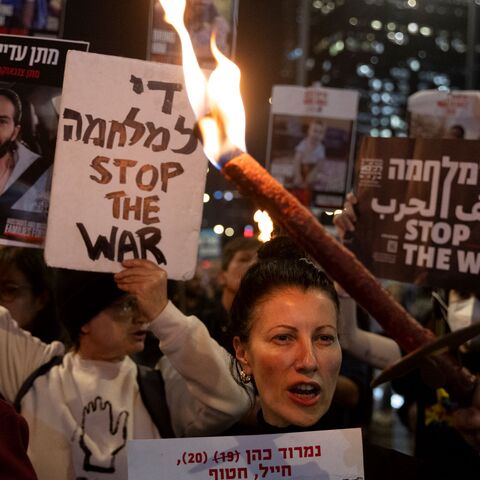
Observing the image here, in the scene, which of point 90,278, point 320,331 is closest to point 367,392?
point 90,278

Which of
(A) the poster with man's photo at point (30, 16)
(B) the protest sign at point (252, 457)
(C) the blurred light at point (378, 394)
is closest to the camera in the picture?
(B) the protest sign at point (252, 457)

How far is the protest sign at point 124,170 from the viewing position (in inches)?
109

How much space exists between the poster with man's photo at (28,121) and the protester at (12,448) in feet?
3.84

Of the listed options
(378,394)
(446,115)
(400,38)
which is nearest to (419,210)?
(446,115)

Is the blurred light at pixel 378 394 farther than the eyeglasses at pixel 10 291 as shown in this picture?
Yes

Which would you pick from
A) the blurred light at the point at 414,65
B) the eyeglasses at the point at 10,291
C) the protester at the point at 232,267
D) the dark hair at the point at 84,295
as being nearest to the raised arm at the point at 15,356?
the dark hair at the point at 84,295

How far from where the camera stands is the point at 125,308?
3289 millimetres

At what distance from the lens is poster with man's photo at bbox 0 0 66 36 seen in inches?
141

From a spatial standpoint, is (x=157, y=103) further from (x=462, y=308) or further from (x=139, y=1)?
(x=462, y=308)

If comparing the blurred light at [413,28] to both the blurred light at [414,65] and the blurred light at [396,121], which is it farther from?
the blurred light at [396,121]

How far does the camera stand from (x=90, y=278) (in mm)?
3244

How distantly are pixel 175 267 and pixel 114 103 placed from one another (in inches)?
24.0

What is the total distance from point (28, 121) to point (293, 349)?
1.36 m

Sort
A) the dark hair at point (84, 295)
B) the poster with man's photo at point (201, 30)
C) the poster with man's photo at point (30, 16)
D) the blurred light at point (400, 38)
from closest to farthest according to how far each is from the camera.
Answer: the dark hair at point (84, 295) → the poster with man's photo at point (201, 30) → the poster with man's photo at point (30, 16) → the blurred light at point (400, 38)
